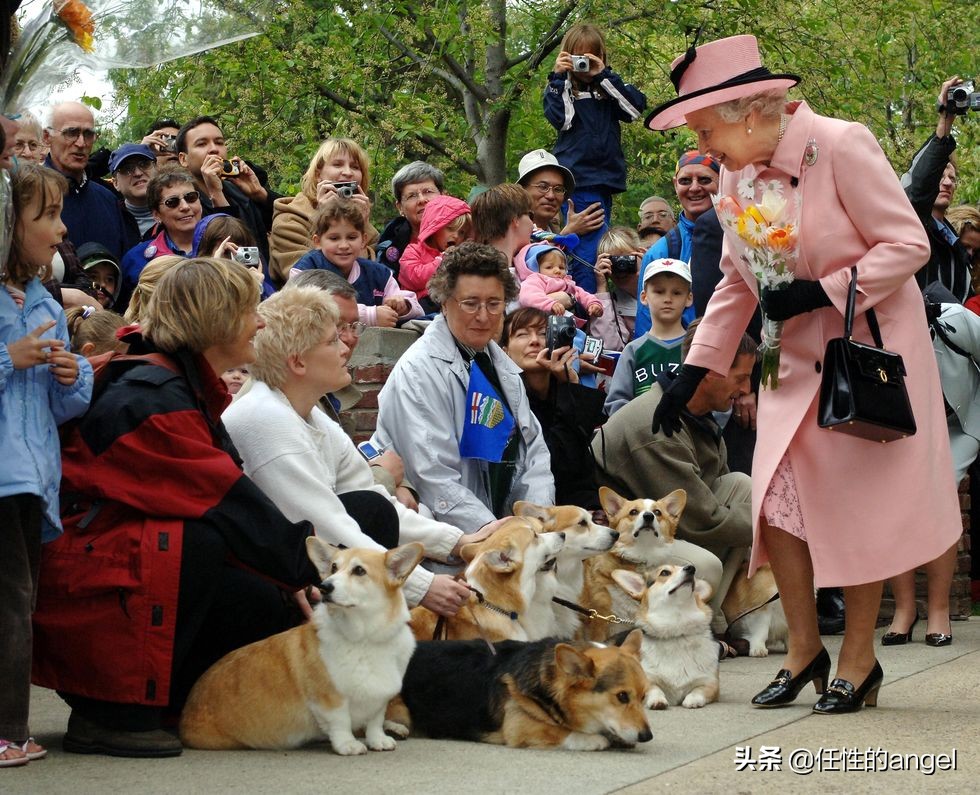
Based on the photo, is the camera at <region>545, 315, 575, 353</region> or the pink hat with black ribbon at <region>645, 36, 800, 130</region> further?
the camera at <region>545, 315, 575, 353</region>

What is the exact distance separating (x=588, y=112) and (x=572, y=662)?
19.9ft

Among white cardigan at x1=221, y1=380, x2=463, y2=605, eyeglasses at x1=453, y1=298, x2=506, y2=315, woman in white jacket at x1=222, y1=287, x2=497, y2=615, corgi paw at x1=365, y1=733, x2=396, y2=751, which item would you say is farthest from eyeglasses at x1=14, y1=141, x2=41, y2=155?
corgi paw at x1=365, y1=733, x2=396, y2=751

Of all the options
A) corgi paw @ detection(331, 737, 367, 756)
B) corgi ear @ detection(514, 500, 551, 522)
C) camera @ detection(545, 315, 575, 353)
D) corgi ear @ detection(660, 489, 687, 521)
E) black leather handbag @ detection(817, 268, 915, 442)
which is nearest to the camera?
corgi paw @ detection(331, 737, 367, 756)

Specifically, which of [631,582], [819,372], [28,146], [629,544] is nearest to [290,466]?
[631,582]

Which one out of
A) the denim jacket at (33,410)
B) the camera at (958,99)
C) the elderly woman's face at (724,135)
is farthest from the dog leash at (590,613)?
the camera at (958,99)

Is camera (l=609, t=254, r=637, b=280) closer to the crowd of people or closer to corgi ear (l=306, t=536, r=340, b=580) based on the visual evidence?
the crowd of people

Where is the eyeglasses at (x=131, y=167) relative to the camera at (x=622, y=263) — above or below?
above

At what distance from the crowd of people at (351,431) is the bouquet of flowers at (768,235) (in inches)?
1.2

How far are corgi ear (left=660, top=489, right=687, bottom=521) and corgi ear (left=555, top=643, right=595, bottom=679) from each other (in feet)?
6.80

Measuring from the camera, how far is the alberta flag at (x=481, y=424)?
6.20 m

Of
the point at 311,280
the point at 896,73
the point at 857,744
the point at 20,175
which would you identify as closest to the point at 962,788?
the point at 857,744

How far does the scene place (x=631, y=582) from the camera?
5797mm

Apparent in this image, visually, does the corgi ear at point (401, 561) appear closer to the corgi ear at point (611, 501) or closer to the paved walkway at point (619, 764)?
the paved walkway at point (619, 764)

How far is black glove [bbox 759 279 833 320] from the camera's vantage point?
4.67 m
